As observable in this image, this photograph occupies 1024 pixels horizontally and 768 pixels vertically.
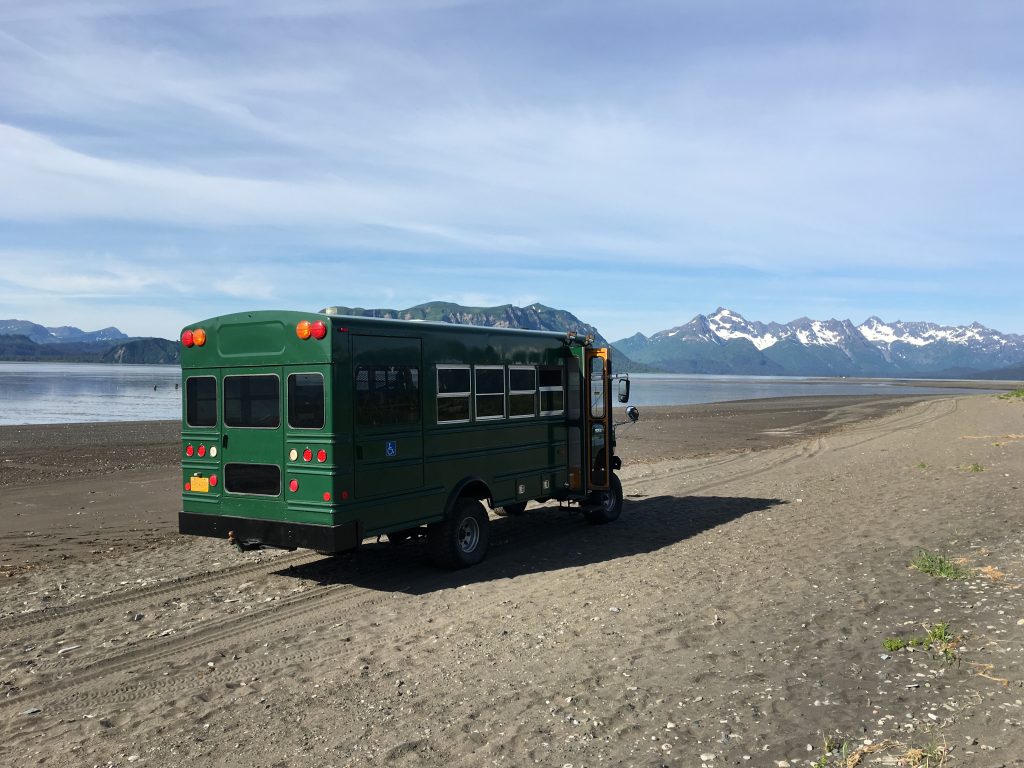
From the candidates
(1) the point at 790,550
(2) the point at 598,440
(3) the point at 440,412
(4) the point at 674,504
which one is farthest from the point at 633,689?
(4) the point at 674,504

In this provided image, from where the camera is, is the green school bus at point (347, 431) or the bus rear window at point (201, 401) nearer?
the green school bus at point (347, 431)

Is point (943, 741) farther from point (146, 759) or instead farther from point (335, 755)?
point (146, 759)

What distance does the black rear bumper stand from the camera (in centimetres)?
922

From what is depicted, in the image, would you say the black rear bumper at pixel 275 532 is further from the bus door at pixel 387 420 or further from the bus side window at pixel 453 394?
the bus side window at pixel 453 394

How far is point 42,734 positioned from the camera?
5918mm

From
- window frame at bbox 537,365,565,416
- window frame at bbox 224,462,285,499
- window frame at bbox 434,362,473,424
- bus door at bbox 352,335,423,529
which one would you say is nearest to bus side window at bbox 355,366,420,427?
bus door at bbox 352,335,423,529

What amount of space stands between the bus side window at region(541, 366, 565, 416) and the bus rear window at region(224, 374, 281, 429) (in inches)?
177

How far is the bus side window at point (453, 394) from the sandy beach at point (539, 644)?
205cm

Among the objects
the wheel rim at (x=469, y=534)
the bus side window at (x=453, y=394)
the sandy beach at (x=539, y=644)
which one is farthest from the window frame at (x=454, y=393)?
the sandy beach at (x=539, y=644)

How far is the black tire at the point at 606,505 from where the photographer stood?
45.8 feet

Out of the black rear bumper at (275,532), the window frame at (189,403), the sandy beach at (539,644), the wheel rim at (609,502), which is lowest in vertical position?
the sandy beach at (539,644)

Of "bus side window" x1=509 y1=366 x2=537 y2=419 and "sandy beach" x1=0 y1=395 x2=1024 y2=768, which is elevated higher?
"bus side window" x1=509 y1=366 x2=537 y2=419

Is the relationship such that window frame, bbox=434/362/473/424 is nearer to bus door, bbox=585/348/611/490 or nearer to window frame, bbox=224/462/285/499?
window frame, bbox=224/462/285/499

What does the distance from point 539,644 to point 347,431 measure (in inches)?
131
